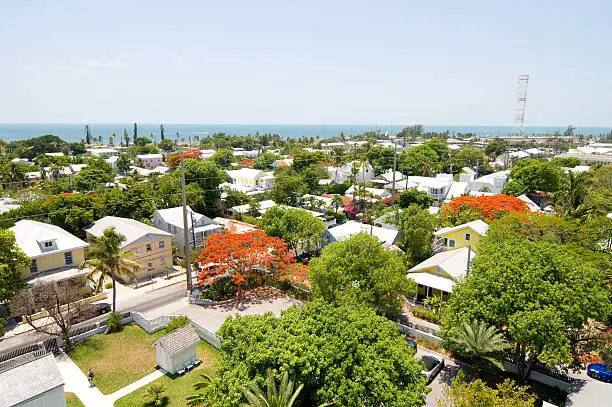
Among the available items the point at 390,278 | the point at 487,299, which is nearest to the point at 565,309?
the point at 487,299

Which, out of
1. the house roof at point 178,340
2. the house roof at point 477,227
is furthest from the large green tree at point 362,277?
the house roof at point 477,227

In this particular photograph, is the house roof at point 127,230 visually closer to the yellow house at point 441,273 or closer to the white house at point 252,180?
the yellow house at point 441,273

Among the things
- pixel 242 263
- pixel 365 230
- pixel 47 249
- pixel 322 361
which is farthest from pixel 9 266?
pixel 365 230

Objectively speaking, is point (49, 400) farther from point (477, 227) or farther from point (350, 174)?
point (350, 174)

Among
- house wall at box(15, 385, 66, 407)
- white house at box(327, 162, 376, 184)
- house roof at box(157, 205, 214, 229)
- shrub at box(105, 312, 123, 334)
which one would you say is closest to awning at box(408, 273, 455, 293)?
shrub at box(105, 312, 123, 334)

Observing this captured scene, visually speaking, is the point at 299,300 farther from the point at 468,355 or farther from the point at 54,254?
the point at 54,254

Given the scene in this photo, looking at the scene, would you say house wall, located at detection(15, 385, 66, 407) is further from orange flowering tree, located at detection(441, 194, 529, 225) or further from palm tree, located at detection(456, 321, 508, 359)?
orange flowering tree, located at detection(441, 194, 529, 225)
